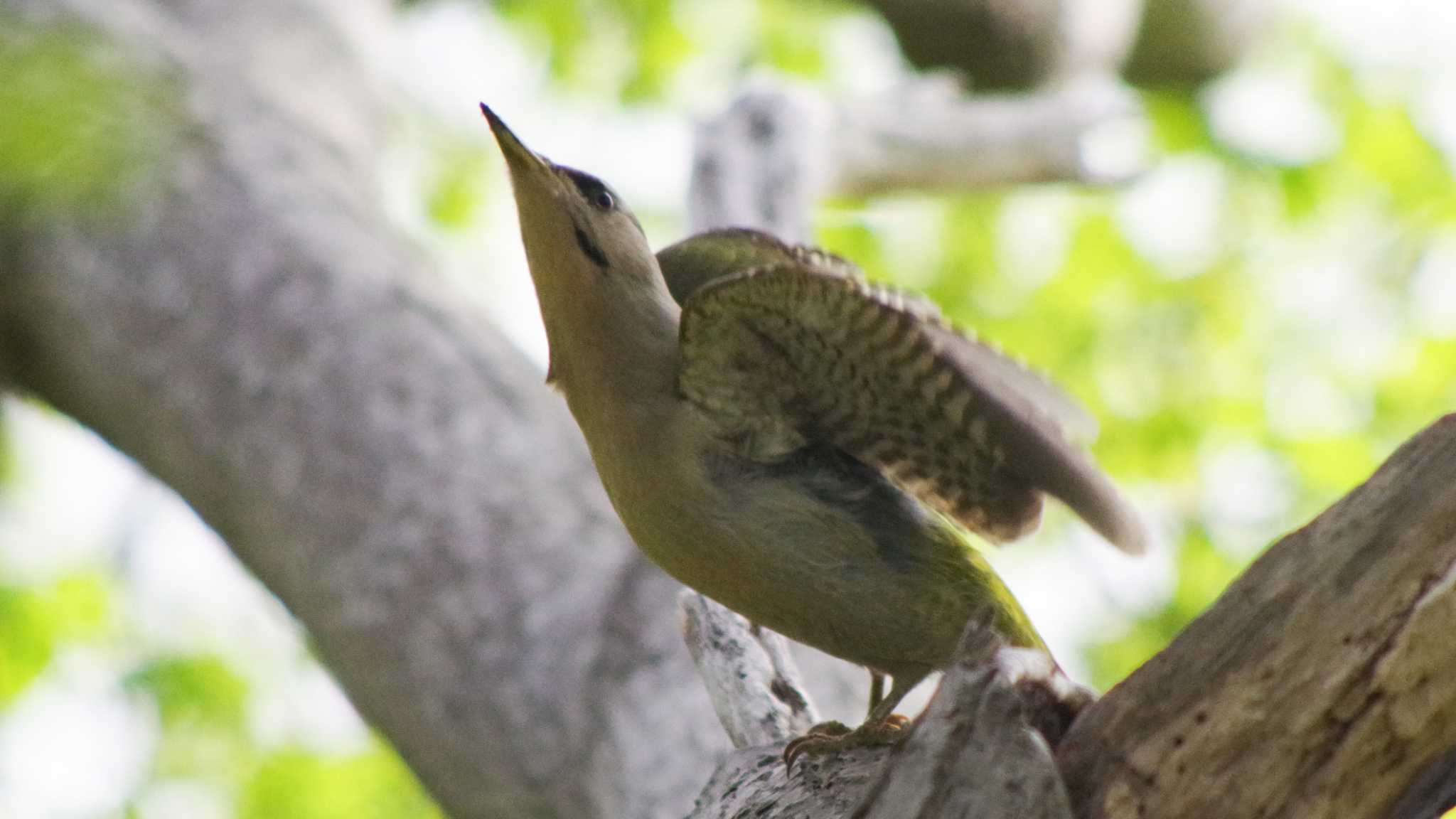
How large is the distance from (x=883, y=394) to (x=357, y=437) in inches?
84.0

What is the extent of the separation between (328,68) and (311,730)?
15.6 ft

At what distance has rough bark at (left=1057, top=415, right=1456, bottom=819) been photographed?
6.93ft

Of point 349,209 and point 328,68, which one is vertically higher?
point 328,68

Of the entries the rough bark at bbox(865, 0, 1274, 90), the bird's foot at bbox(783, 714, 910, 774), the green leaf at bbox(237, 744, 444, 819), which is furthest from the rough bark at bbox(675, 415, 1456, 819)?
the green leaf at bbox(237, 744, 444, 819)

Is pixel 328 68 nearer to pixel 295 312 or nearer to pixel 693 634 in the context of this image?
pixel 295 312

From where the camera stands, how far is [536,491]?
461cm

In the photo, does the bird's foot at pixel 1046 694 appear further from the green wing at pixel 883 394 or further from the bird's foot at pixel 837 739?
the green wing at pixel 883 394

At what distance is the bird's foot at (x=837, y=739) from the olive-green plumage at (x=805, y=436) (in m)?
0.14

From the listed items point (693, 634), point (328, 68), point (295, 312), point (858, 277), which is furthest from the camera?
point (328, 68)

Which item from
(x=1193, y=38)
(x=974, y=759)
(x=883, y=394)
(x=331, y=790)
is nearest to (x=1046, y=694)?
→ (x=974, y=759)

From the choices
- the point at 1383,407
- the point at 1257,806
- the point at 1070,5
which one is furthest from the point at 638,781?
the point at 1383,407

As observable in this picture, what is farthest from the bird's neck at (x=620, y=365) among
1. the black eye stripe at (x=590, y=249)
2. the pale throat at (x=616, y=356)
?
the black eye stripe at (x=590, y=249)

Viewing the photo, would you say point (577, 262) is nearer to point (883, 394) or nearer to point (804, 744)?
point (883, 394)

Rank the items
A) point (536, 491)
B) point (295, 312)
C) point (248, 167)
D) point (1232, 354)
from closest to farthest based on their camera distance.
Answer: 1. point (536, 491)
2. point (295, 312)
3. point (248, 167)
4. point (1232, 354)
